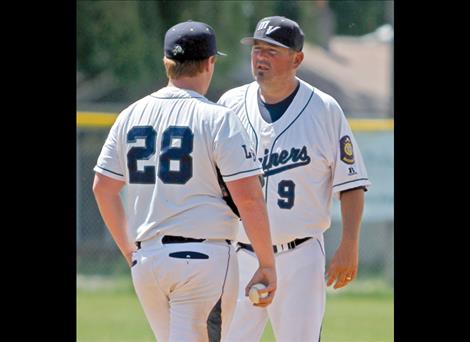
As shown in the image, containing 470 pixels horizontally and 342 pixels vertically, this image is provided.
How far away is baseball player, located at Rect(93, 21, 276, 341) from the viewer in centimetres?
383

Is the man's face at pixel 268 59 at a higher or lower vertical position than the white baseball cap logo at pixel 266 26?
lower

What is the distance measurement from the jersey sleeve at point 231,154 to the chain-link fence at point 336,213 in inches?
321

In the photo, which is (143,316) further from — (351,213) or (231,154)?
(231,154)

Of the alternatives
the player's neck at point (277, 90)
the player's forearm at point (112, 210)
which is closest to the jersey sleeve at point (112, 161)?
the player's forearm at point (112, 210)

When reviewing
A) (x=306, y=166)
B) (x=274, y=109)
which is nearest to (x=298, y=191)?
(x=306, y=166)

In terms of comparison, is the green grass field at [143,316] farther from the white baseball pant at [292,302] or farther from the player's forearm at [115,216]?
the player's forearm at [115,216]

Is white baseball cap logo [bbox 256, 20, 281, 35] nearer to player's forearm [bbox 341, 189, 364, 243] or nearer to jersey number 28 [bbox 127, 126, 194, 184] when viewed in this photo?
player's forearm [bbox 341, 189, 364, 243]

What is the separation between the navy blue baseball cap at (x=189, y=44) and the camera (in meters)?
3.95

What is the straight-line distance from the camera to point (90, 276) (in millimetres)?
12992

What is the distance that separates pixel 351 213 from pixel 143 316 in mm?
5847
